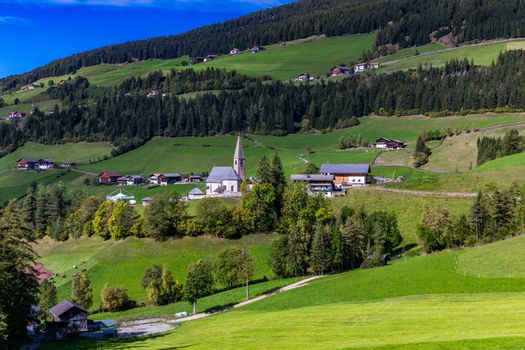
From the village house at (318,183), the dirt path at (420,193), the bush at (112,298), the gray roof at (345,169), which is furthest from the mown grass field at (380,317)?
the gray roof at (345,169)

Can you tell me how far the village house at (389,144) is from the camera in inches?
6796

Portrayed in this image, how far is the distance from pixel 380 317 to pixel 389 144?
130464 millimetres

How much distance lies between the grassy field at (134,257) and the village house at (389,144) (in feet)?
244

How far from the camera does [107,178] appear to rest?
186 m

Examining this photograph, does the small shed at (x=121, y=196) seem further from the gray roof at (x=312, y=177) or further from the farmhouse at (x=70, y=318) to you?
the farmhouse at (x=70, y=318)

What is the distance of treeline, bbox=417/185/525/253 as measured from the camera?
90250mm

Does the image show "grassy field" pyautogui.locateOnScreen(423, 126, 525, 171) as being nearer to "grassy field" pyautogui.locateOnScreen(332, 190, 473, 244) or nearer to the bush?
"grassy field" pyautogui.locateOnScreen(332, 190, 473, 244)

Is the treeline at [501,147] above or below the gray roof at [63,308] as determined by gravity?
above

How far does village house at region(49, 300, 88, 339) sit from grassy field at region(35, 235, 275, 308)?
20.1 meters

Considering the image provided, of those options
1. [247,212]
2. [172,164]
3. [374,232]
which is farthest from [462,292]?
[172,164]

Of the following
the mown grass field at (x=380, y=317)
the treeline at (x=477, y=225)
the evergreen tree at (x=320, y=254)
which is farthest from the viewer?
the evergreen tree at (x=320, y=254)

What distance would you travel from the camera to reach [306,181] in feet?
430

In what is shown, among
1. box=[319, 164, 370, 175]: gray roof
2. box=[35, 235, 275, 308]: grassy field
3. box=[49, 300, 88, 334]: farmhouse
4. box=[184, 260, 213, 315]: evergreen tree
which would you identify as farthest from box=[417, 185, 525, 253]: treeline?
box=[49, 300, 88, 334]: farmhouse

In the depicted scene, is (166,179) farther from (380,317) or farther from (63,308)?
(380,317)
